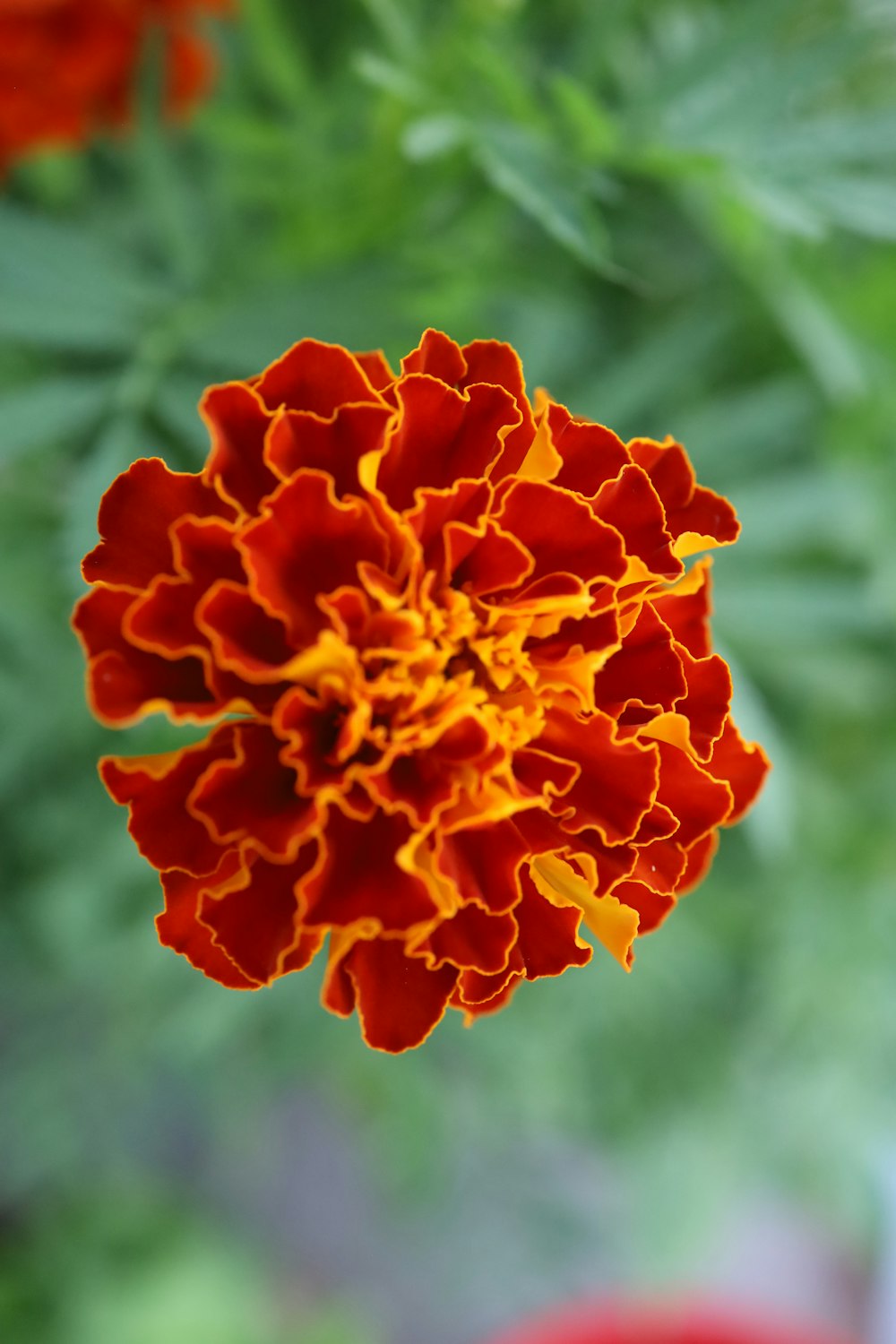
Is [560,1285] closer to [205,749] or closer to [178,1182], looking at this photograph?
[178,1182]

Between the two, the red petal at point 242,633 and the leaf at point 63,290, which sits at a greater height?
the leaf at point 63,290

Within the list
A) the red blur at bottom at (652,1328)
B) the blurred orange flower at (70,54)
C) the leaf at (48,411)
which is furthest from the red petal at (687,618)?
the red blur at bottom at (652,1328)

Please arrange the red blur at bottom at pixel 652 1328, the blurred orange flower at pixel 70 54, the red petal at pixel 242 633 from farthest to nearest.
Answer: the red blur at bottom at pixel 652 1328, the blurred orange flower at pixel 70 54, the red petal at pixel 242 633

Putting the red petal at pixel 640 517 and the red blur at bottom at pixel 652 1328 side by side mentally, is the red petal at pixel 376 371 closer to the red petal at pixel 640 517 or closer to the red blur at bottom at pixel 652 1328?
the red petal at pixel 640 517

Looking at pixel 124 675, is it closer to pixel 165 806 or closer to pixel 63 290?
pixel 165 806

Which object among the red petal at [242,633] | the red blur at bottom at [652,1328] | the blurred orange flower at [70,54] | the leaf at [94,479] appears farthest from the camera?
the red blur at bottom at [652,1328]

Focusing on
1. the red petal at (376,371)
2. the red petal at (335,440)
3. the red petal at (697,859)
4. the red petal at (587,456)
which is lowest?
the red petal at (697,859)

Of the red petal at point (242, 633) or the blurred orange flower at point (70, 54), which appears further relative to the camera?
the blurred orange flower at point (70, 54)
